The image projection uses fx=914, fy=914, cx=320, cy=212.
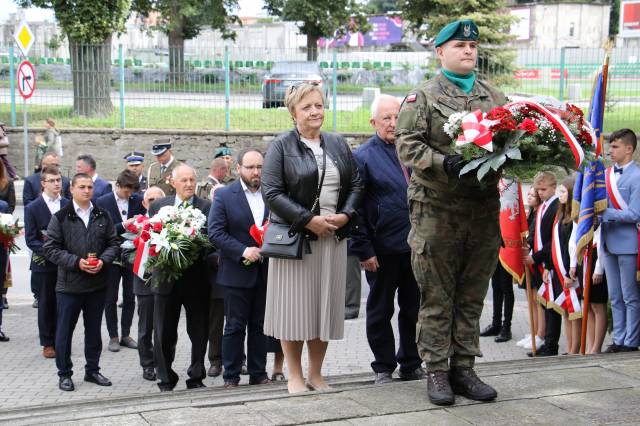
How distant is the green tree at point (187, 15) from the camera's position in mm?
38344

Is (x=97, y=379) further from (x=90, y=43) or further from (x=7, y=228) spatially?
(x=90, y=43)

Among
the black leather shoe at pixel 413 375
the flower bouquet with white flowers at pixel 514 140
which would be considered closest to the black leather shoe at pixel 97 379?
the black leather shoe at pixel 413 375

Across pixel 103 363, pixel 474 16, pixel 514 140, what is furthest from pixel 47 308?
pixel 474 16

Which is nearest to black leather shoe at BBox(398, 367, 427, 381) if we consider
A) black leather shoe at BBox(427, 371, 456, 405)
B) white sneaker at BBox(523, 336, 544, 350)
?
black leather shoe at BBox(427, 371, 456, 405)

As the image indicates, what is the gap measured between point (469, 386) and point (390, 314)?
1.34 metres

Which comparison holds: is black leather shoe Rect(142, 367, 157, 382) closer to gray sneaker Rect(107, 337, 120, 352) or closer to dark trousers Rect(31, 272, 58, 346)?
gray sneaker Rect(107, 337, 120, 352)

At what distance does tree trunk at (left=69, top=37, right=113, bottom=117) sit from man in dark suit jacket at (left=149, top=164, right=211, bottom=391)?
1483cm

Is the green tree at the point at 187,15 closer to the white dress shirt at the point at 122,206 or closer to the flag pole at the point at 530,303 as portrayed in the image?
the white dress shirt at the point at 122,206

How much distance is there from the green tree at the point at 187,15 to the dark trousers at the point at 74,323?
28.4 metres

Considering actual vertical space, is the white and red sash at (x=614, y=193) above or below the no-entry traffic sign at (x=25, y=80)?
below

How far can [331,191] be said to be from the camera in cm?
596

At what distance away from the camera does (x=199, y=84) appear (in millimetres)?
21609

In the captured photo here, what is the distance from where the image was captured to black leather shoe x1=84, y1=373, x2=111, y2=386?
820 centimetres

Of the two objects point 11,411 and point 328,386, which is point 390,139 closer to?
point 328,386
